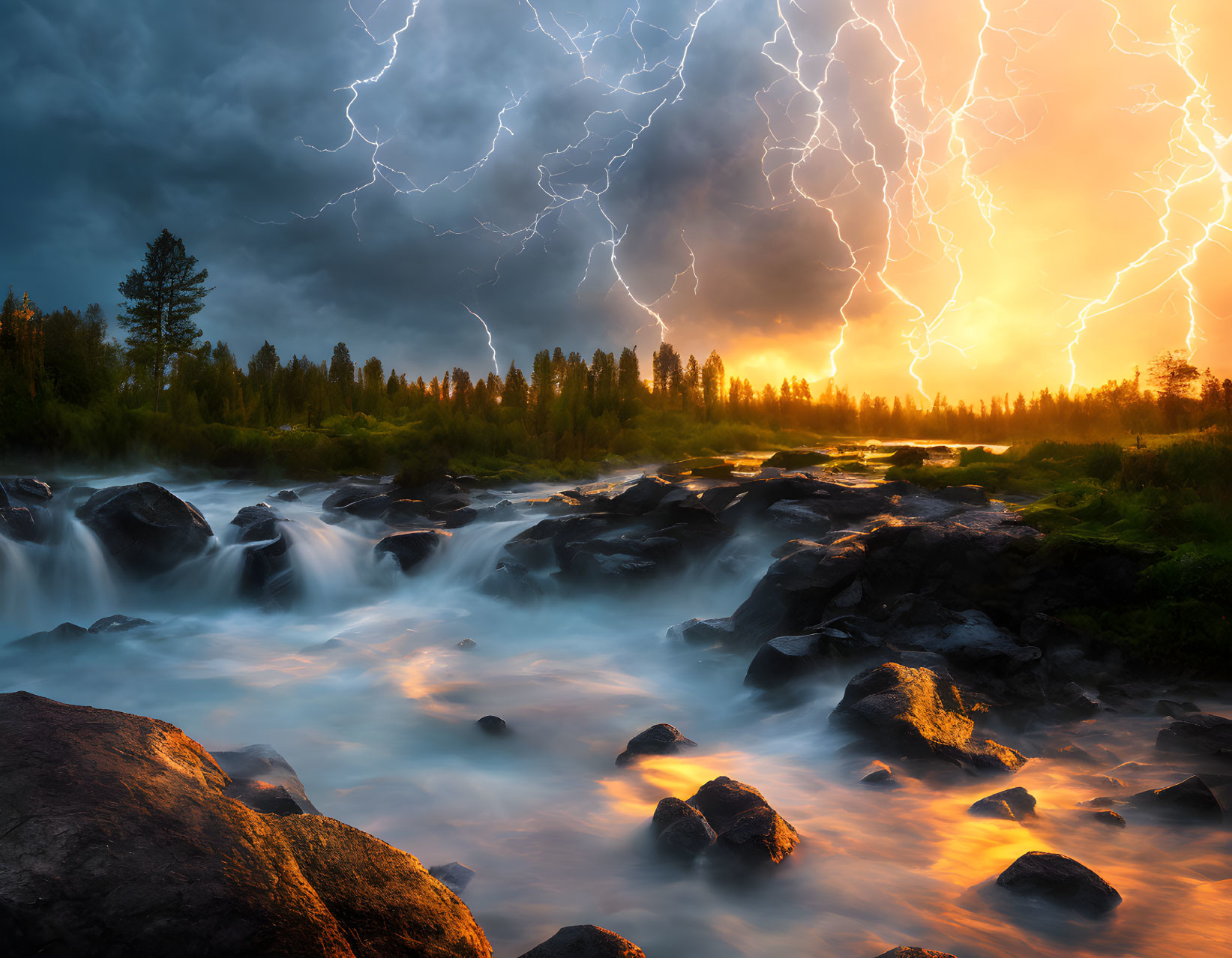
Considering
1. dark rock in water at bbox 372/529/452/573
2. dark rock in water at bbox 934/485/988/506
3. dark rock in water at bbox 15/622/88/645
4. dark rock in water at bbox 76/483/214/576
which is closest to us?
dark rock in water at bbox 15/622/88/645

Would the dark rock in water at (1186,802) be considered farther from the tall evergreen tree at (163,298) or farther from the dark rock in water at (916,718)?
the tall evergreen tree at (163,298)

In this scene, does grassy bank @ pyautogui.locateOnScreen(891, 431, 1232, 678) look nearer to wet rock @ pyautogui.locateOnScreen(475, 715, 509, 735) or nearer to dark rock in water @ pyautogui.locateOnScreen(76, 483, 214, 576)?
wet rock @ pyautogui.locateOnScreen(475, 715, 509, 735)

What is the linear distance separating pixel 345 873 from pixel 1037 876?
12.3 feet

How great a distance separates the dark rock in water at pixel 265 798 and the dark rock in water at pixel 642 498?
10.3 metres

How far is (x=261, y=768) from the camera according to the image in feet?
16.0

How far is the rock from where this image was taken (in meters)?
5.37

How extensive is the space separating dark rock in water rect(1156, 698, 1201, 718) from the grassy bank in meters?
0.88

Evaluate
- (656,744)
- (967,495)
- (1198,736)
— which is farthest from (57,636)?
(967,495)

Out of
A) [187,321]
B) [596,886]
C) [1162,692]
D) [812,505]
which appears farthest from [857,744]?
[187,321]

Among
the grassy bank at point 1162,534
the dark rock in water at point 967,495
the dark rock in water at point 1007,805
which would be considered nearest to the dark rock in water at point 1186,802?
the dark rock in water at point 1007,805

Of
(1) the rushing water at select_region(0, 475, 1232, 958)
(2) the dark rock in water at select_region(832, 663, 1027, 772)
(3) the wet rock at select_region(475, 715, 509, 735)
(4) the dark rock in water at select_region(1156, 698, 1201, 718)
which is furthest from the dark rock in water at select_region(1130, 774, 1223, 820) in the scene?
(3) the wet rock at select_region(475, 715, 509, 735)

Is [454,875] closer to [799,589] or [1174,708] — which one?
[799,589]

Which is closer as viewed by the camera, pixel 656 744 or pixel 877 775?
pixel 877 775

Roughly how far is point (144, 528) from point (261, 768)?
9.71 meters
